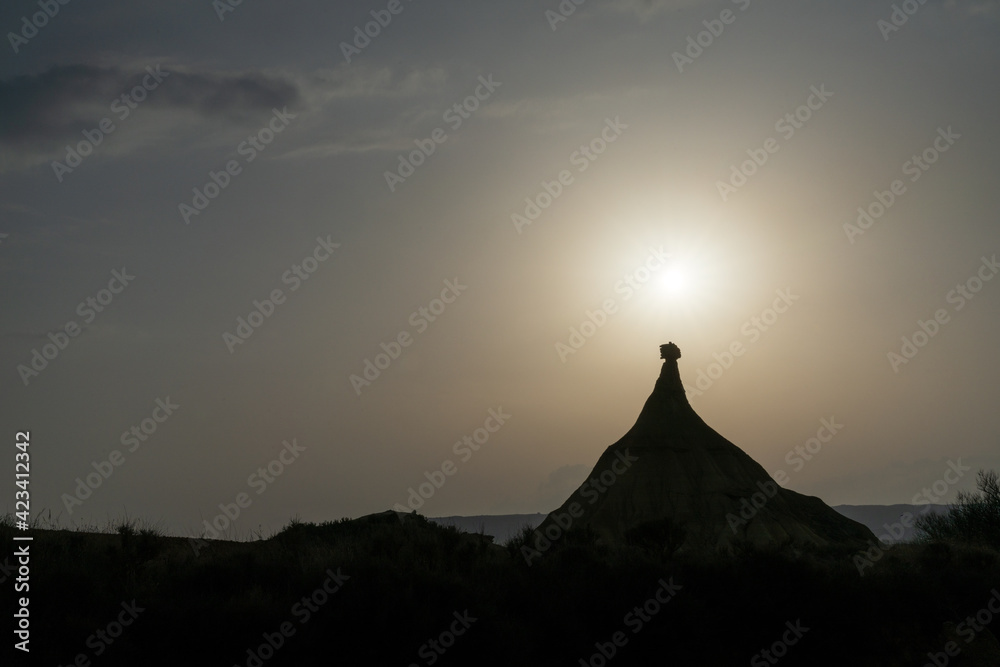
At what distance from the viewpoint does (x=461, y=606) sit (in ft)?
62.6

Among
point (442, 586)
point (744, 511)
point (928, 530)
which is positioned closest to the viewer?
point (442, 586)

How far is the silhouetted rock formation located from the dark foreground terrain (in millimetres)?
18703

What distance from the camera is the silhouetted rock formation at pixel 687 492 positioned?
45.3 metres

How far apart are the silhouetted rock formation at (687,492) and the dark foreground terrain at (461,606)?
18703 millimetres

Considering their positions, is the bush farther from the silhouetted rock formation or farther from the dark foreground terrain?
the dark foreground terrain

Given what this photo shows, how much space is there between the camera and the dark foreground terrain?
56.4 feet

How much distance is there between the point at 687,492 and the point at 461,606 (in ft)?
98.0

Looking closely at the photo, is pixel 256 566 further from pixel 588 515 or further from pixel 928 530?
pixel 928 530

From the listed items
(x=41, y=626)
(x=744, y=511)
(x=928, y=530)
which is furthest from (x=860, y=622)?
(x=928, y=530)

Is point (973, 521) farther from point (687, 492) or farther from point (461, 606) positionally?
point (461, 606)

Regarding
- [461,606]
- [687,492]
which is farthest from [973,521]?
[461,606]

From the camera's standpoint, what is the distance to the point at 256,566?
2053cm

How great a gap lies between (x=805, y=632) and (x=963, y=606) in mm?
6354

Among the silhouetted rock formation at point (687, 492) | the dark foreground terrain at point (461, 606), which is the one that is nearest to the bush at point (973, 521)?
the silhouetted rock formation at point (687, 492)
